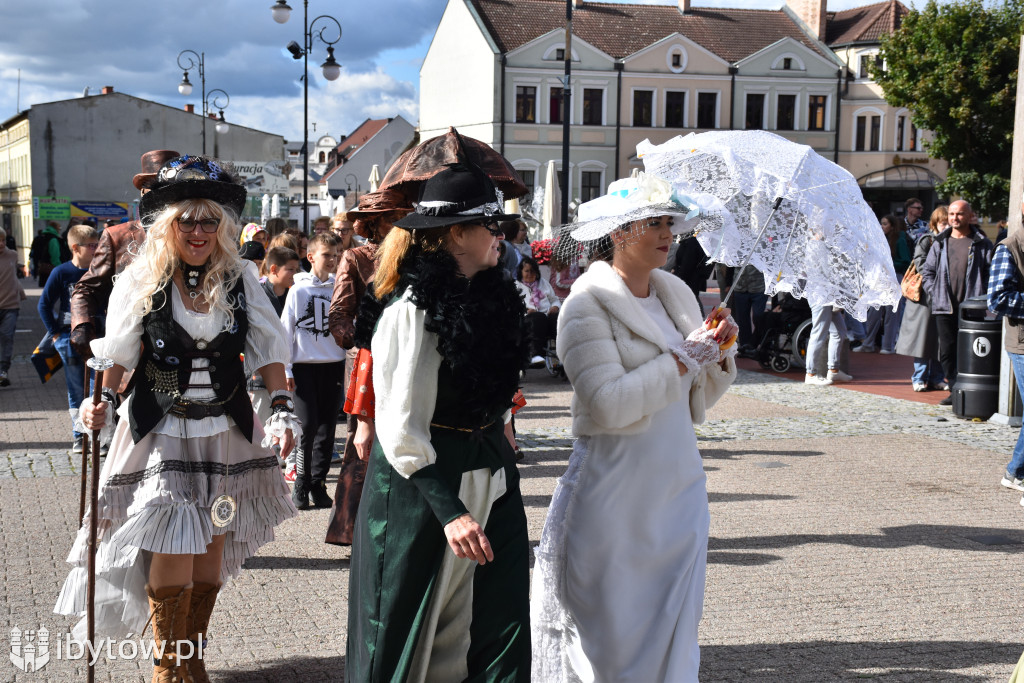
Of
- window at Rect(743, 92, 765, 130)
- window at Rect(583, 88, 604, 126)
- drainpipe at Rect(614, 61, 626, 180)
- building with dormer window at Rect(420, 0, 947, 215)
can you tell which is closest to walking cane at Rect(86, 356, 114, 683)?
building with dormer window at Rect(420, 0, 947, 215)

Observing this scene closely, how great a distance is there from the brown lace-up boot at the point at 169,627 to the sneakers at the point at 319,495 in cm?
309

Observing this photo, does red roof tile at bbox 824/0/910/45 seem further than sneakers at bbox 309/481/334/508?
Yes

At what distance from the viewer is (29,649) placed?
4188mm

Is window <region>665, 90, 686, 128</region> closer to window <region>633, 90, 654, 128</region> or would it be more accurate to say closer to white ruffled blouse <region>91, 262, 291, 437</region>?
window <region>633, 90, 654, 128</region>

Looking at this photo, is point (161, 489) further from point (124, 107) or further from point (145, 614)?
point (124, 107)

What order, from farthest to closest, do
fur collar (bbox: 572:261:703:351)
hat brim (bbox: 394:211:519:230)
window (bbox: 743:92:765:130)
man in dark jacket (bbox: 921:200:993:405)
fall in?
window (bbox: 743:92:765:130) < man in dark jacket (bbox: 921:200:993:405) < fur collar (bbox: 572:261:703:351) < hat brim (bbox: 394:211:519:230)

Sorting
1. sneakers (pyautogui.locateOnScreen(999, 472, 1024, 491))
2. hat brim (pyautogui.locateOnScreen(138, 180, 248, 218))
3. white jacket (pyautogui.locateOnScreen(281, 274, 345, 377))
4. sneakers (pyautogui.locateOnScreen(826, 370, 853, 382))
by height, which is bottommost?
sneakers (pyautogui.locateOnScreen(999, 472, 1024, 491))

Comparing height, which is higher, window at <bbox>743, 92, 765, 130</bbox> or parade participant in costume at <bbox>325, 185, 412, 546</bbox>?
window at <bbox>743, 92, 765, 130</bbox>

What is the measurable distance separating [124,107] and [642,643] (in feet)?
212

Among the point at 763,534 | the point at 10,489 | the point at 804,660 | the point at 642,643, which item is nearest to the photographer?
the point at 642,643

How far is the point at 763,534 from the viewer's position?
6.18m

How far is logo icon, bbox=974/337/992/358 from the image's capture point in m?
9.88

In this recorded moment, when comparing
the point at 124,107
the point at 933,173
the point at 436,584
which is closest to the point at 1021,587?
the point at 436,584

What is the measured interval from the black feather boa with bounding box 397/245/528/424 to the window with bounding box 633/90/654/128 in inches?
1841
